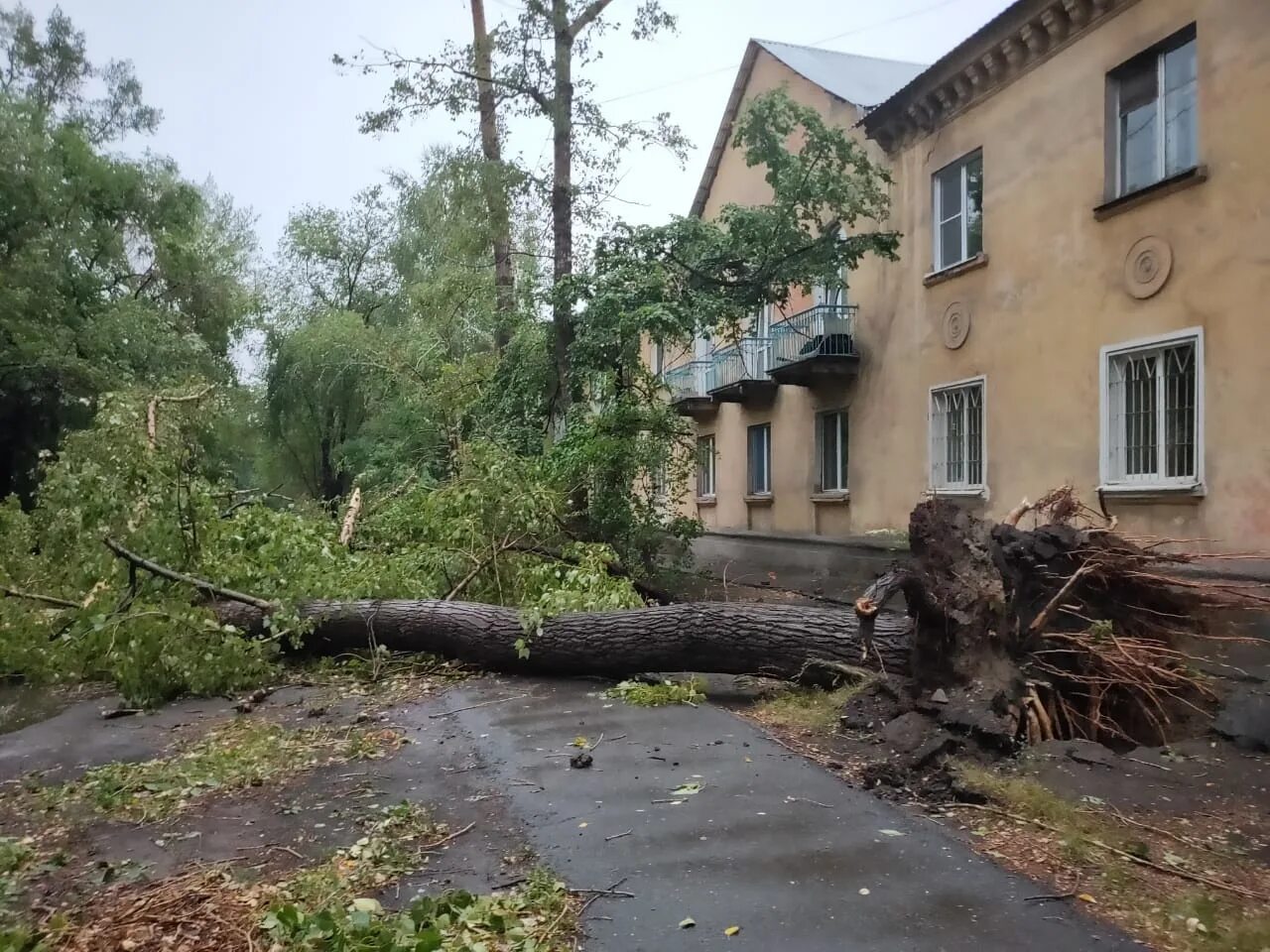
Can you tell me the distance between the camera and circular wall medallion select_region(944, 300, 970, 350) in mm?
11188

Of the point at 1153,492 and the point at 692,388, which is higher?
the point at 692,388

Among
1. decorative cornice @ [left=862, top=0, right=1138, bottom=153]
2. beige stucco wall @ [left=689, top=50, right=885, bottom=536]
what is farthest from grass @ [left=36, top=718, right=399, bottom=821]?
beige stucco wall @ [left=689, top=50, right=885, bottom=536]

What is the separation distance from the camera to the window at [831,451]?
14297mm

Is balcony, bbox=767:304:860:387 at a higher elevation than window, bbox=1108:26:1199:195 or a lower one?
lower

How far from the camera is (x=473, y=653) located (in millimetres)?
7566

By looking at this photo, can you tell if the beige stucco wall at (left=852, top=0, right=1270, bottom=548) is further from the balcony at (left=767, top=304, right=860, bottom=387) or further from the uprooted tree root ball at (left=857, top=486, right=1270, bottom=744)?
the uprooted tree root ball at (left=857, top=486, right=1270, bottom=744)

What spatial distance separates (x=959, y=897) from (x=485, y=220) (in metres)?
12.4

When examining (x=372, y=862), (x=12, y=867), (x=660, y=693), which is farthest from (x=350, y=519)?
(x=372, y=862)

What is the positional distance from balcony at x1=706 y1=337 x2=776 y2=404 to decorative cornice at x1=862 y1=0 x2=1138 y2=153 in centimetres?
387

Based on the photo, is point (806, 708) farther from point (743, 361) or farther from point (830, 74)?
point (830, 74)

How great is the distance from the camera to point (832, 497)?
14.1 m

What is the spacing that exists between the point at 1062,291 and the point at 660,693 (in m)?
6.29

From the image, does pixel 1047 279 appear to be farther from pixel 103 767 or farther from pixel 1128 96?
pixel 103 767

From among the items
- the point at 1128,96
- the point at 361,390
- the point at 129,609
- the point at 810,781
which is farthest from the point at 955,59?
the point at 361,390
